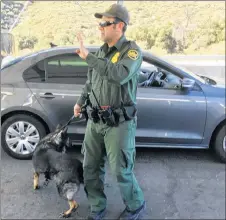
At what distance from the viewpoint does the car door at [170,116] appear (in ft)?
13.8

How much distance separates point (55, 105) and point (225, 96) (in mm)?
2143

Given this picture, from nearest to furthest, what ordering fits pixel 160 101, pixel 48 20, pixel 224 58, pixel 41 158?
pixel 41 158, pixel 160 101, pixel 48 20, pixel 224 58

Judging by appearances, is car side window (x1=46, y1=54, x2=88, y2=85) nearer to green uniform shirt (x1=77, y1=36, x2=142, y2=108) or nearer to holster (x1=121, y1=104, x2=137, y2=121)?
green uniform shirt (x1=77, y1=36, x2=142, y2=108)

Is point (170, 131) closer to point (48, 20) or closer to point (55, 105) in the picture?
point (55, 105)

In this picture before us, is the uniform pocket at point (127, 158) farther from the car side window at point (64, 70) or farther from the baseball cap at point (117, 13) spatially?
the car side window at point (64, 70)

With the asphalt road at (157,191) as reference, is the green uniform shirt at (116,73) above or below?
above

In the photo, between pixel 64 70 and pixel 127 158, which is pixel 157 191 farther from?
pixel 64 70

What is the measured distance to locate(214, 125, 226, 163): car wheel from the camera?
4.35 m

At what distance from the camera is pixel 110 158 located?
2670 mm

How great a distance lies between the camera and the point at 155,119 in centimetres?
426

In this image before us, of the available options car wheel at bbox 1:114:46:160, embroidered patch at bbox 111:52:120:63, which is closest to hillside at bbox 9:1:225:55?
car wheel at bbox 1:114:46:160

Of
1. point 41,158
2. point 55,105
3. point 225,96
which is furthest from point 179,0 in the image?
point 41,158

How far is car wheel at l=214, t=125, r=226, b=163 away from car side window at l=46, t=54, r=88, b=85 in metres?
1.86

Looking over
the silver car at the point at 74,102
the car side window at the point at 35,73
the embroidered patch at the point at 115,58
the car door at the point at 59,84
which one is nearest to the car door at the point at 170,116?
the silver car at the point at 74,102
